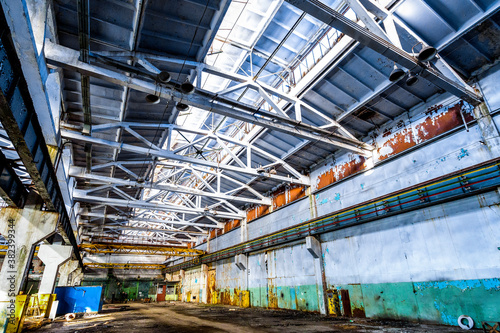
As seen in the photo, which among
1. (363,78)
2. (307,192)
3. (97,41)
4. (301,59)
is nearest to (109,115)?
(97,41)

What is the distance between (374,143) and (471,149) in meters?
4.04

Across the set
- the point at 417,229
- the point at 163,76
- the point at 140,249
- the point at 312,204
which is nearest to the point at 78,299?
the point at 140,249

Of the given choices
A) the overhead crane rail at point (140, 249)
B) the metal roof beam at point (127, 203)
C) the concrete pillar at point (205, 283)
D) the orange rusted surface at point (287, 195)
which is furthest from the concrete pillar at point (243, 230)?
the overhead crane rail at point (140, 249)

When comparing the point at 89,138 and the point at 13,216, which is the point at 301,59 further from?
the point at 13,216

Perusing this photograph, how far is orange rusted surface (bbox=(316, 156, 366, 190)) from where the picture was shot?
1329 cm

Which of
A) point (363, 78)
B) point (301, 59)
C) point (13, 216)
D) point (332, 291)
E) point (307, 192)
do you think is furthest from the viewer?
point (307, 192)

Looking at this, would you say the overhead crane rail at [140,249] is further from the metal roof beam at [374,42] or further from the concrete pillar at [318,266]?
the metal roof beam at [374,42]

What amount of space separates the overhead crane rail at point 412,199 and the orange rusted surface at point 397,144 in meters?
2.01

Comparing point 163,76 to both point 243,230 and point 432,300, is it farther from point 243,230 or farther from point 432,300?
point 243,230

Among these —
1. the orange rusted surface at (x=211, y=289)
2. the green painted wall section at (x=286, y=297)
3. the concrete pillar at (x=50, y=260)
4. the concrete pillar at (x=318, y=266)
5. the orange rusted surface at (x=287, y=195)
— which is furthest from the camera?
the orange rusted surface at (x=211, y=289)

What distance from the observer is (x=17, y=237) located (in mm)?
8531

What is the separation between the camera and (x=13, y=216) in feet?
28.4

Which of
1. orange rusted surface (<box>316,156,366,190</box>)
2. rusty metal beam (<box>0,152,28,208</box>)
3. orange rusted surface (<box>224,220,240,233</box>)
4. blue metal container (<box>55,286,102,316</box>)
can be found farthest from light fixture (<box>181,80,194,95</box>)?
orange rusted surface (<box>224,220,240,233</box>)

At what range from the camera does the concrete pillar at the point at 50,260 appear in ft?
45.3
